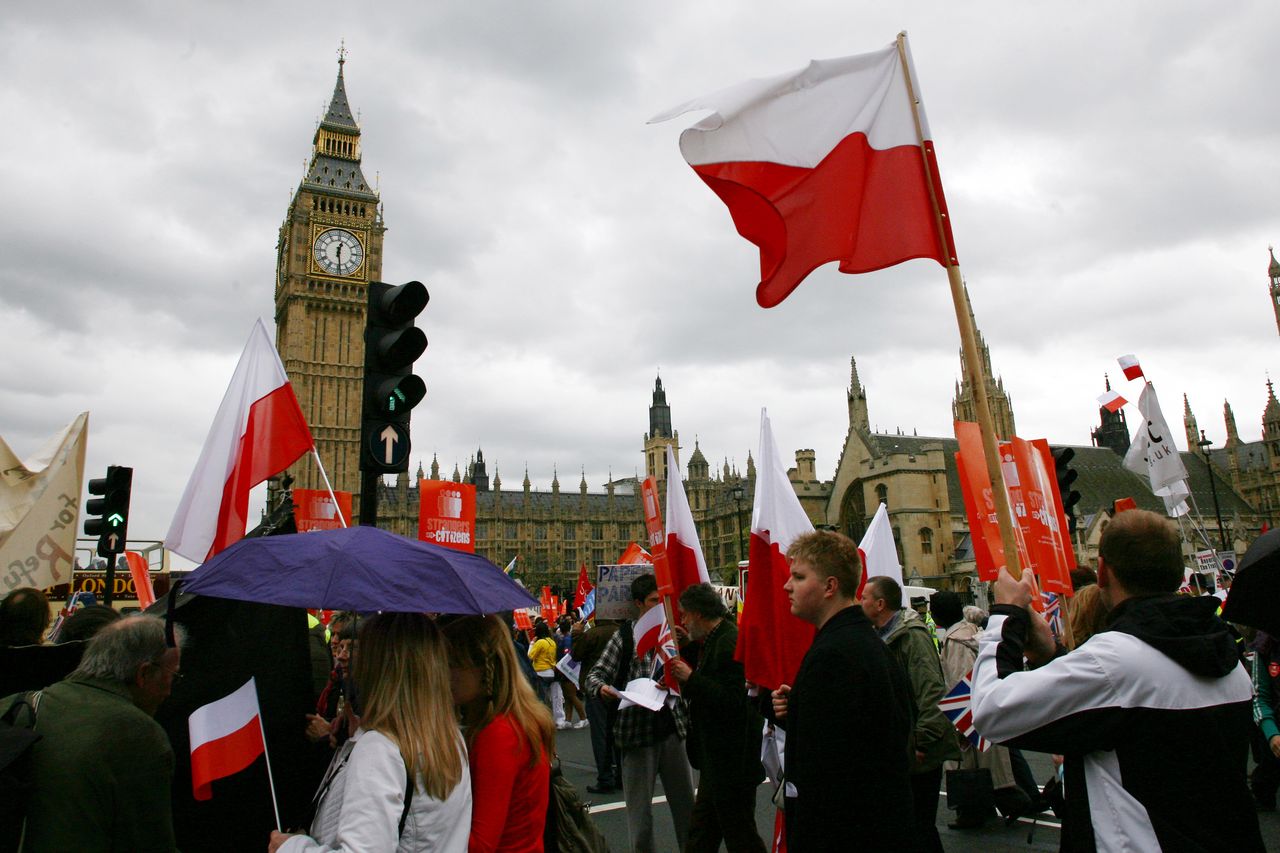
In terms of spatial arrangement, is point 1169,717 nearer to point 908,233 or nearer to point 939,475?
point 908,233

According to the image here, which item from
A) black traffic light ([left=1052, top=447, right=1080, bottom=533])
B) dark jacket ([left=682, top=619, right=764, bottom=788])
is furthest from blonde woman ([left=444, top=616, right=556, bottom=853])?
black traffic light ([left=1052, top=447, right=1080, bottom=533])

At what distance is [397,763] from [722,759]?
283 cm

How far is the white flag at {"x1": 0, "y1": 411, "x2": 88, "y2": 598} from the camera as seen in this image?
20.5 ft

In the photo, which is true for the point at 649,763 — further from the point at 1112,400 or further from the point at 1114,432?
the point at 1114,432

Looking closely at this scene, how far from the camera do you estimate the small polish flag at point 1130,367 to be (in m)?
12.8

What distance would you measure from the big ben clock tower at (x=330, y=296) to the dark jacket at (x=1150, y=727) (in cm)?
6684

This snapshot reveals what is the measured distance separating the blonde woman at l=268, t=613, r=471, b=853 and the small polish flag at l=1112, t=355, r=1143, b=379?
12.9m

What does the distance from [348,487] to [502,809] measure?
66.9 m

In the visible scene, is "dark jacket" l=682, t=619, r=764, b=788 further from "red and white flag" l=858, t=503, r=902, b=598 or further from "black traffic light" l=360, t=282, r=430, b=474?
"red and white flag" l=858, t=503, r=902, b=598

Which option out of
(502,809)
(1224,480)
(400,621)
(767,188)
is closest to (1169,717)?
(502,809)

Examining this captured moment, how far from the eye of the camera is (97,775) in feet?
8.39

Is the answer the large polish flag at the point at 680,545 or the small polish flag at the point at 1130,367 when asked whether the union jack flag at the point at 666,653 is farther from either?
the small polish flag at the point at 1130,367

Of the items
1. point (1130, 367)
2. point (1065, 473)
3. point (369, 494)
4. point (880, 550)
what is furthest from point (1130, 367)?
point (369, 494)

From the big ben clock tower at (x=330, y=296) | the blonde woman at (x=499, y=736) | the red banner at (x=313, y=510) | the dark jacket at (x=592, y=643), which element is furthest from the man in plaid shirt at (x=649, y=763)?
the big ben clock tower at (x=330, y=296)
